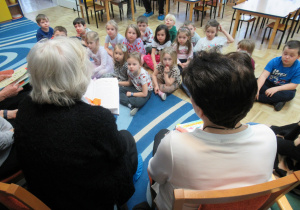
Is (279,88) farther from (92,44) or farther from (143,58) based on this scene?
(92,44)

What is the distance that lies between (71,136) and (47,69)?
320 millimetres

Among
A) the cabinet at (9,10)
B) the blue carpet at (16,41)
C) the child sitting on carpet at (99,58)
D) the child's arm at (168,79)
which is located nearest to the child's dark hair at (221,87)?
the child's arm at (168,79)

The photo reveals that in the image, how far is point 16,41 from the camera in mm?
4098

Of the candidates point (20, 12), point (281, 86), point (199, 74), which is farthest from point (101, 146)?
point (20, 12)

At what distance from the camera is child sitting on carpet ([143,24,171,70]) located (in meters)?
2.98

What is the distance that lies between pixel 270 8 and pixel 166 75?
2.86 meters

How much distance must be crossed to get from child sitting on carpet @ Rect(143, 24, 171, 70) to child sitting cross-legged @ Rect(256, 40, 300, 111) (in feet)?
5.00

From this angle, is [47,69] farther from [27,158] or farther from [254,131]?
[254,131]

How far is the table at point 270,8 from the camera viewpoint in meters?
3.45

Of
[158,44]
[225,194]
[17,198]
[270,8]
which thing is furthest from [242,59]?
[270,8]

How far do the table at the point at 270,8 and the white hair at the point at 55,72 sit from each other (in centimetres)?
382

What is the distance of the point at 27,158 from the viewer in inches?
33.2

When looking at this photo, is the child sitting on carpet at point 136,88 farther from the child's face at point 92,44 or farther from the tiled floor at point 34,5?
the tiled floor at point 34,5

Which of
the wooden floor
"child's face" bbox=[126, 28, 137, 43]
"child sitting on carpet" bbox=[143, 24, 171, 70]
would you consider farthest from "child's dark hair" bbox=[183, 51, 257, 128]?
"child's face" bbox=[126, 28, 137, 43]
